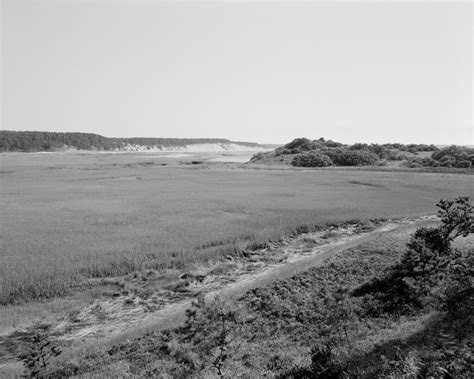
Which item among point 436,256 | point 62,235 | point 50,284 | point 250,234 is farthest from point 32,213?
point 436,256

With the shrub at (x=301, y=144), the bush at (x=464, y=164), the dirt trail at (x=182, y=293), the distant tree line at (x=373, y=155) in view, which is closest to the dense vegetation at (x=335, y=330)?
the dirt trail at (x=182, y=293)

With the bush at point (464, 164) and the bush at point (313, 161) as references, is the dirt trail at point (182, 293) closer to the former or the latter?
the bush at point (464, 164)

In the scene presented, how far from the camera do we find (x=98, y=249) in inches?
847

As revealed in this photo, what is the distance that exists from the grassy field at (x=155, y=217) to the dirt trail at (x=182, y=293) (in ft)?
5.81

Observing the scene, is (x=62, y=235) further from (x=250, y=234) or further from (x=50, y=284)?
(x=250, y=234)

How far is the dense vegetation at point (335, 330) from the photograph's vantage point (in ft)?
27.7

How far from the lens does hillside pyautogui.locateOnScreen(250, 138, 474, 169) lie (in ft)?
243

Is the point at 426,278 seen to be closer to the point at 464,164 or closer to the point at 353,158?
the point at 464,164

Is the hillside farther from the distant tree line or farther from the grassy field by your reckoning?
the grassy field

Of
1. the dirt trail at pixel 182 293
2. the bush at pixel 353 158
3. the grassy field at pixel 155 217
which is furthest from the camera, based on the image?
the bush at pixel 353 158

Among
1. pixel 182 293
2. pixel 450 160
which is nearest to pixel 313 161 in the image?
pixel 450 160

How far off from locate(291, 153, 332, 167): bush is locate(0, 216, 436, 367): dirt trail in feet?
Result: 200

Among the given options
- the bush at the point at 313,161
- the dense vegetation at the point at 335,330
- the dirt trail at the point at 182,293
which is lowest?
the dirt trail at the point at 182,293

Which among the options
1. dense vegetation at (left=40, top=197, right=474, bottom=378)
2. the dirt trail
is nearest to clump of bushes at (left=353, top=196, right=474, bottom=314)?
dense vegetation at (left=40, top=197, right=474, bottom=378)
